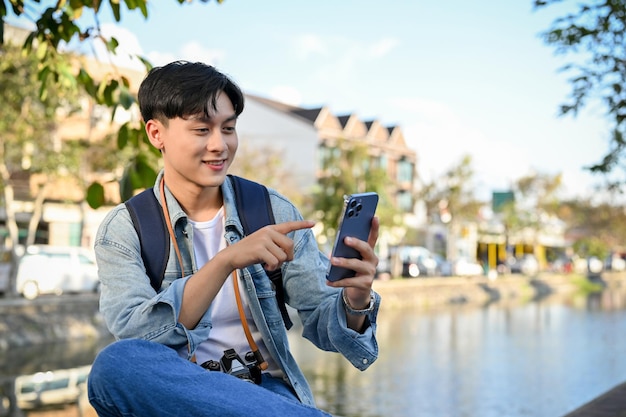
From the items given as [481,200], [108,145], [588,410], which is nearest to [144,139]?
[588,410]

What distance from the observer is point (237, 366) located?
8.02 ft

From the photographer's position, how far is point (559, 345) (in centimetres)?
1808

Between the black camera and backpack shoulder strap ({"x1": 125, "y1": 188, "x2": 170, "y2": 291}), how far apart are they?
268 mm

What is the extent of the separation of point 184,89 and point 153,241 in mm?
413

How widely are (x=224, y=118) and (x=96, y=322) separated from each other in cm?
1567

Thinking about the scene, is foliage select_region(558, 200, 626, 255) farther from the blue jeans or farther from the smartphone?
the blue jeans

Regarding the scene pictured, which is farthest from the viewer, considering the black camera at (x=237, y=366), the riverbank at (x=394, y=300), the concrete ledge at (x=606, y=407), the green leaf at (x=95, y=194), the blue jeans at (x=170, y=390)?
the riverbank at (x=394, y=300)

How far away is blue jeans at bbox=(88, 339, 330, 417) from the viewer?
6.65ft

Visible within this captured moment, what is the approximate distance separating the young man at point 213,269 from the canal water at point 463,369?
6131mm

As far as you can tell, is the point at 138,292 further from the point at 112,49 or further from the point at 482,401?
the point at 482,401

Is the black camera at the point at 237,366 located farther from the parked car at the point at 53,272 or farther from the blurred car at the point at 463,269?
the blurred car at the point at 463,269

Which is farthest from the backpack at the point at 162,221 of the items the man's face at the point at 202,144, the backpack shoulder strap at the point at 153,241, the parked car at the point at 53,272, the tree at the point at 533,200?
the tree at the point at 533,200

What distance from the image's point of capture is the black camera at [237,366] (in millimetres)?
2389

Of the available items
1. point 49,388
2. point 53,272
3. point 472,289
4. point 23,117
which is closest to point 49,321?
point 53,272
